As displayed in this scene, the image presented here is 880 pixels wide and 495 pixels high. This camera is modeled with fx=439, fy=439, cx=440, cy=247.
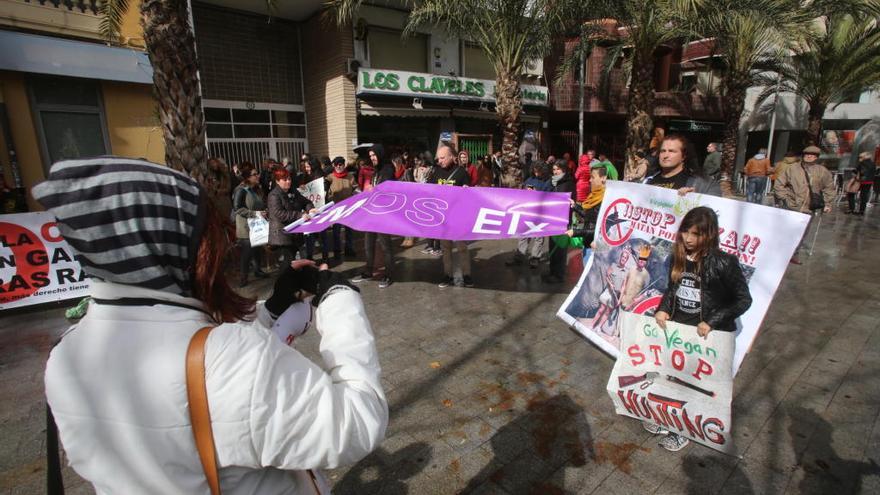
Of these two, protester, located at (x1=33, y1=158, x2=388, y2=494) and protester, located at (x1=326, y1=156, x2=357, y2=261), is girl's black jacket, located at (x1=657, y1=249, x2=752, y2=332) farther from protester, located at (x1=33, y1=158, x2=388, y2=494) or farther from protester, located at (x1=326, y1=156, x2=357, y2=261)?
protester, located at (x1=326, y1=156, x2=357, y2=261)

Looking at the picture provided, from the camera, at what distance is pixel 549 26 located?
33.4 ft

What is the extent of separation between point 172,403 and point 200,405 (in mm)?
56

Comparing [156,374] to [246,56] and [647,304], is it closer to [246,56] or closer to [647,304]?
[647,304]

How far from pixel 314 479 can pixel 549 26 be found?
10998 mm

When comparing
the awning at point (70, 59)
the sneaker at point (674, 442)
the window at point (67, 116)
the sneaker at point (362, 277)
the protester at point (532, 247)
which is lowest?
the sneaker at point (674, 442)

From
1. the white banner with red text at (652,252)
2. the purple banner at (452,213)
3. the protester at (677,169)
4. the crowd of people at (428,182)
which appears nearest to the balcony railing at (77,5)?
the crowd of people at (428,182)

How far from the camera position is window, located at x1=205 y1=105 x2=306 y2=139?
12672 millimetres

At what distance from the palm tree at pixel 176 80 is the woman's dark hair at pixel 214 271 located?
5698 millimetres

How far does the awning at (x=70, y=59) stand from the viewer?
786 centimetres

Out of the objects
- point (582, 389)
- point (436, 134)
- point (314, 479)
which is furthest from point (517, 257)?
point (436, 134)

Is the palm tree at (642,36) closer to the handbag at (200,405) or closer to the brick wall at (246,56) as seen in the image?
the brick wall at (246,56)

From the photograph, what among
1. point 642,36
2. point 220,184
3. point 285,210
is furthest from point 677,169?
point 642,36

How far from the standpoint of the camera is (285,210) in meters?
6.35

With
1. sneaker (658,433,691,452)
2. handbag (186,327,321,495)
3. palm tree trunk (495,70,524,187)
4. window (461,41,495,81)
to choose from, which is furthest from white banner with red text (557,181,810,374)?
window (461,41,495,81)
